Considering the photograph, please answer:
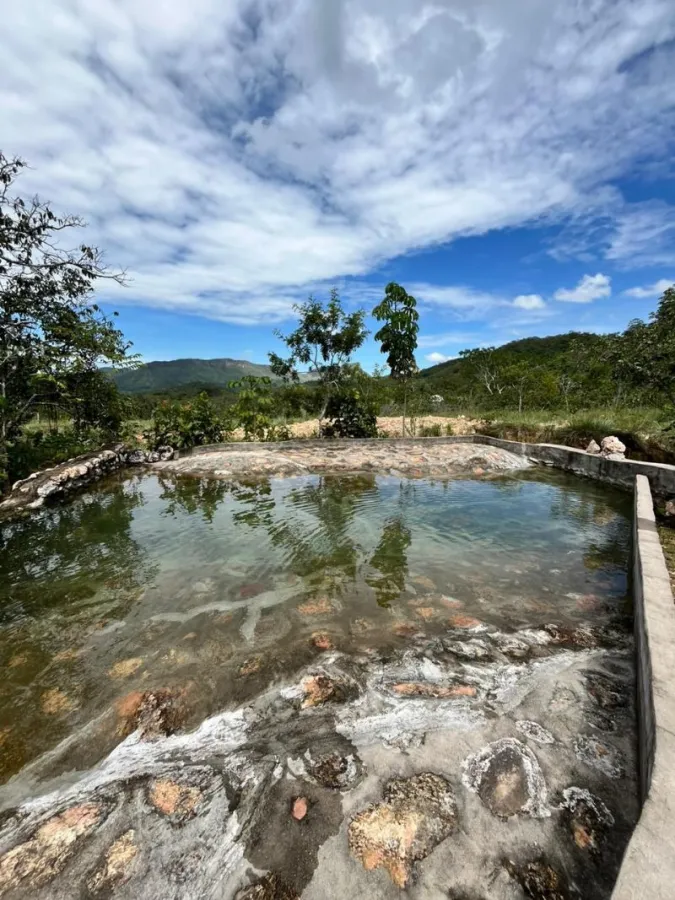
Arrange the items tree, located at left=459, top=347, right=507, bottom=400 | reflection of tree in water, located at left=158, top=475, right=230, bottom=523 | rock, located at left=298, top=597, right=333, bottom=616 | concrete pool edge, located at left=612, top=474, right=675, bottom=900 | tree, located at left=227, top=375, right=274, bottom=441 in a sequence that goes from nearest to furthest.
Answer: concrete pool edge, located at left=612, top=474, right=675, bottom=900, rock, located at left=298, top=597, right=333, bottom=616, reflection of tree in water, located at left=158, top=475, right=230, bottom=523, tree, located at left=227, top=375, right=274, bottom=441, tree, located at left=459, top=347, right=507, bottom=400

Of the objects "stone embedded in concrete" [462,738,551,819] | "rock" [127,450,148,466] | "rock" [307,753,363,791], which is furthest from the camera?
"rock" [127,450,148,466]

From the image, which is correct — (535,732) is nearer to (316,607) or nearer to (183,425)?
(316,607)

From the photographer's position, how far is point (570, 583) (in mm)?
4168

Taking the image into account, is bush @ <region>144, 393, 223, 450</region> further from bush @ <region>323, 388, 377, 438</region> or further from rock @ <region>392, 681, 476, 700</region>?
rock @ <region>392, 681, 476, 700</region>

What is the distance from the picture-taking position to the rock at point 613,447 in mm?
9234

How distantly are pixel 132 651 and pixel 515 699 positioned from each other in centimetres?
302

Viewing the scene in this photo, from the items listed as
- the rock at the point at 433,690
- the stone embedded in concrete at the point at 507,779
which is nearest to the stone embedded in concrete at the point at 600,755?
the stone embedded in concrete at the point at 507,779

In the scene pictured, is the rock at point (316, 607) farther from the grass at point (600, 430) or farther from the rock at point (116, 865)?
the grass at point (600, 430)

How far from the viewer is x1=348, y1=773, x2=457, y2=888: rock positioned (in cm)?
169

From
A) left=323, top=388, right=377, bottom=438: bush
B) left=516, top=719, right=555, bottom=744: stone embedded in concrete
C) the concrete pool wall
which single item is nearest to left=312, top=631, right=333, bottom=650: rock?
left=516, top=719, right=555, bottom=744: stone embedded in concrete

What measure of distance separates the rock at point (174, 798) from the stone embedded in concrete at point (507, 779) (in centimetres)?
144

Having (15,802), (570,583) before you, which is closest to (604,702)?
(570,583)

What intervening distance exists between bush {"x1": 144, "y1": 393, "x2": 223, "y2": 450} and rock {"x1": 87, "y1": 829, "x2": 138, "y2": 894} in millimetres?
11665

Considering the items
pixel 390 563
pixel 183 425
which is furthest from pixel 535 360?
pixel 390 563
